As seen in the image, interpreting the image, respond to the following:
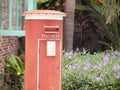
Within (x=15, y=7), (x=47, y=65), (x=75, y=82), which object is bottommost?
(x=75, y=82)

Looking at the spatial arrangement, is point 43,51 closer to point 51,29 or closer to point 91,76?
point 51,29

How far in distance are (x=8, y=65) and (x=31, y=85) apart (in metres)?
5.86

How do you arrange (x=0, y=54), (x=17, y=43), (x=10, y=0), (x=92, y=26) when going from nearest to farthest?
(x=10, y=0) < (x=0, y=54) < (x=17, y=43) < (x=92, y=26)

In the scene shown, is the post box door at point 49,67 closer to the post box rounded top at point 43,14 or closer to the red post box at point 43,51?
the red post box at point 43,51

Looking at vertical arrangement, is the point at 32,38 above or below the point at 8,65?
above

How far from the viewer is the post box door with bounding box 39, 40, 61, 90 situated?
499cm

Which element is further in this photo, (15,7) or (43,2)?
(43,2)

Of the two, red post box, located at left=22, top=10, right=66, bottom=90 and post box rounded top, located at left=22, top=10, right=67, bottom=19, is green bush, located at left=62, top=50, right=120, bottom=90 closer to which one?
red post box, located at left=22, top=10, right=66, bottom=90

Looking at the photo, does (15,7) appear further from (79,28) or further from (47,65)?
(79,28)

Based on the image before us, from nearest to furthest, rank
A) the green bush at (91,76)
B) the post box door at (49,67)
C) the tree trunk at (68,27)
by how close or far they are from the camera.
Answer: the post box door at (49,67) → the green bush at (91,76) → the tree trunk at (68,27)

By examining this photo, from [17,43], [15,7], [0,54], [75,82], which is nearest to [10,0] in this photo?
[15,7]

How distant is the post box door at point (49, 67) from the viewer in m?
4.99

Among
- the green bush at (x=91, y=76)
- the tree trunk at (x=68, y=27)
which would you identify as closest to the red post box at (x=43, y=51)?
the green bush at (x=91, y=76)

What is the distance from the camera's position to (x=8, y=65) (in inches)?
425
